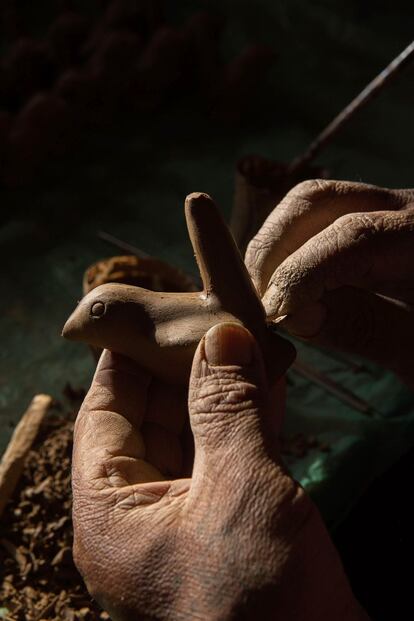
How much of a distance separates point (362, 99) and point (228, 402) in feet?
5.06

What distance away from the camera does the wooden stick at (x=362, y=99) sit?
212 cm

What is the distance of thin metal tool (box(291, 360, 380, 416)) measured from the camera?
2307 millimetres

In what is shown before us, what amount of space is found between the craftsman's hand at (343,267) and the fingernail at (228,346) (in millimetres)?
257

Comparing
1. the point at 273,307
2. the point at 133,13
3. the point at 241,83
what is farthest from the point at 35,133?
the point at 273,307

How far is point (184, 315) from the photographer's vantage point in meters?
1.53

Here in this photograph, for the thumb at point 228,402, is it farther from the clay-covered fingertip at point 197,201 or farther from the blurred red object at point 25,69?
the blurred red object at point 25,69

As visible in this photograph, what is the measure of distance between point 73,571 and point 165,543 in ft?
2.40

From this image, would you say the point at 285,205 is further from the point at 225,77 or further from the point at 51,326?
the point at 225,77

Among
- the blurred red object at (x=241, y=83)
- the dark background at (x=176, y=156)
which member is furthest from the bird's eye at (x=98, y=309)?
the blurred red object at (x=241, y=83)

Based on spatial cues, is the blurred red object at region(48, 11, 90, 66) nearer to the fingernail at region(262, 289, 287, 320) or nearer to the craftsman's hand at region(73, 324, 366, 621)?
the fingernail at region(262, 289, 287, 320)

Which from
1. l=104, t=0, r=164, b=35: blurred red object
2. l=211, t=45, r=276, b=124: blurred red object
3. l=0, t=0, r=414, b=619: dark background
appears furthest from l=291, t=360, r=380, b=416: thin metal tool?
l=104, t=0, r=164, b=35: blurred red object

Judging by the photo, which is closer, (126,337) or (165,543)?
(165,543)

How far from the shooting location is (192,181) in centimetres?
339

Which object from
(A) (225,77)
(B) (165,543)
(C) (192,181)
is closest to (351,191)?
(B) (165,543)
